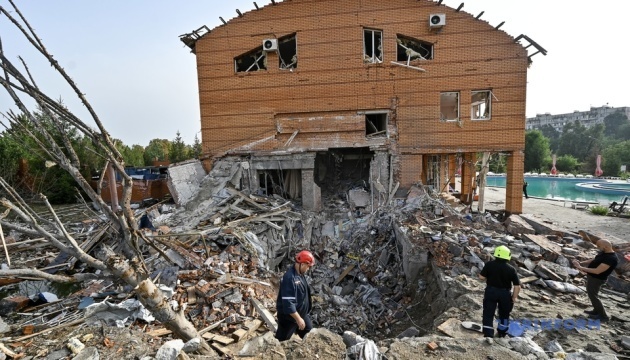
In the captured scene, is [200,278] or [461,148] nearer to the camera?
[200,278]

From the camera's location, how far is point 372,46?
1212 centimetres

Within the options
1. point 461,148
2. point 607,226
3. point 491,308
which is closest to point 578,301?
point 491,308

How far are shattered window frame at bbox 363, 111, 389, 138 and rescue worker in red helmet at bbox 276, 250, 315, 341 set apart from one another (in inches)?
364

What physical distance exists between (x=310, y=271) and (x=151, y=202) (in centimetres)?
865

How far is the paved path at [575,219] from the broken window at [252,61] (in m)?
13.1

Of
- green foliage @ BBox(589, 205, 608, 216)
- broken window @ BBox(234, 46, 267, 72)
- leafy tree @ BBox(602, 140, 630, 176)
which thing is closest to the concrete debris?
broken window @ BBox(234, 46, 267, 72)

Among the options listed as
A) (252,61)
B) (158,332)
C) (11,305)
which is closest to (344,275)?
(158,332)

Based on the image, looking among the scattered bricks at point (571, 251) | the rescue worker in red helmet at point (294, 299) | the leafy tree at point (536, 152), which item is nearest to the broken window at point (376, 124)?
the scattered bricks at point (571, 251)

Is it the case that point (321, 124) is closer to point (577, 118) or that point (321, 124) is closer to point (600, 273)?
point (600, 273)

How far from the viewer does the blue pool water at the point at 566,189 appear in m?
22.3

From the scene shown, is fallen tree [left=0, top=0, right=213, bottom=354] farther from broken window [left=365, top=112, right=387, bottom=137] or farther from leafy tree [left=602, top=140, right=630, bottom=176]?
leafy tree [left=602, top=140, right=630, bottom=176]

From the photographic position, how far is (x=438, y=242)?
7.92 m

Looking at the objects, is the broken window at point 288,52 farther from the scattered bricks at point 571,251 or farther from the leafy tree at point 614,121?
the leafy tree at point 614,121

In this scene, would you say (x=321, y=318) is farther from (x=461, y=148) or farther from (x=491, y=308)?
(x=461, y=148)
